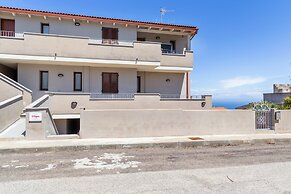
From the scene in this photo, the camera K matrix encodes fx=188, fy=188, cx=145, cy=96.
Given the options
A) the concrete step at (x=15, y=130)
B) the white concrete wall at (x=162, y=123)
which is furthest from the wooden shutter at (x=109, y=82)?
the concrete step at (x=15, y=130)

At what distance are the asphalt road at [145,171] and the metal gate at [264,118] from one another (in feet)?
12.9

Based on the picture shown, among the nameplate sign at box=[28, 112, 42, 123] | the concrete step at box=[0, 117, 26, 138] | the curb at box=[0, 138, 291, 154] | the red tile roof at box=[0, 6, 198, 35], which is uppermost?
the red tile roof at box=[0, 6, 198, 35]

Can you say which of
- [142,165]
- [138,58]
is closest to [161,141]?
[142,165]

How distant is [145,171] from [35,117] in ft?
19.1

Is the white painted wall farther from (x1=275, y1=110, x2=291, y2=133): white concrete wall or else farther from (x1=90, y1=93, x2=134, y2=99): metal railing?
(x1=275, y1=110, x2=291, y2=133): white concrete wall

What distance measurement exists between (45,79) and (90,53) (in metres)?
4.10

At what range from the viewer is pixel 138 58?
13977 mm

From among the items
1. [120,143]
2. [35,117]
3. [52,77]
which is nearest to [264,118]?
[120,143]

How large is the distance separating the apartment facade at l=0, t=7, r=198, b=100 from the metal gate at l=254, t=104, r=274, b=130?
6253 millimetres

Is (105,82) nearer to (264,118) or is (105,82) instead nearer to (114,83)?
(114,83)

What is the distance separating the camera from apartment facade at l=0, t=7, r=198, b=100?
1241 centimetres

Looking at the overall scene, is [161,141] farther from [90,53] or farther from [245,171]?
[90,53]

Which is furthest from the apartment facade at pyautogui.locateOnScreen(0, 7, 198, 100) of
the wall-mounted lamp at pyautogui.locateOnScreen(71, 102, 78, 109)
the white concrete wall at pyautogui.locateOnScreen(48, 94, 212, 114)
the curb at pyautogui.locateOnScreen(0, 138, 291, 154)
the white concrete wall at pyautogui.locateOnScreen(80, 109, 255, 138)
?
the curb at pyautogui.locateOnScreen(0, 138, 291, 154)

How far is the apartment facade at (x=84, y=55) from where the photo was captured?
1241 centimetres
